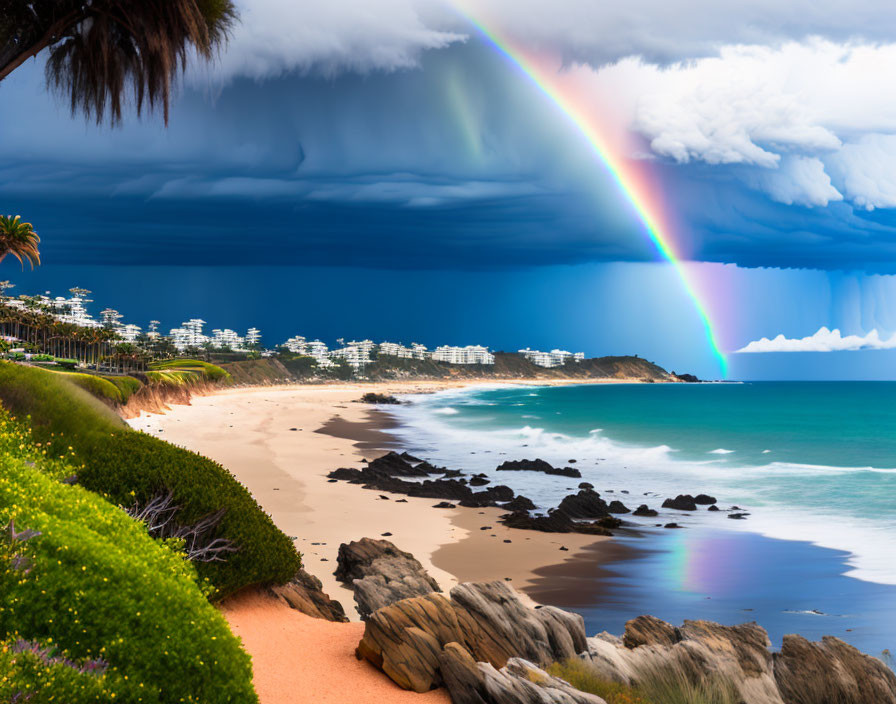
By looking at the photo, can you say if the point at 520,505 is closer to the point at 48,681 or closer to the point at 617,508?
the point at 617,508

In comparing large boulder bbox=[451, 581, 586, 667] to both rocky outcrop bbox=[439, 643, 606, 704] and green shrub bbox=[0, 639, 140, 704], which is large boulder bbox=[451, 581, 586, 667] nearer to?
rocky outcrop bbox=[439, 643, 606, 704]

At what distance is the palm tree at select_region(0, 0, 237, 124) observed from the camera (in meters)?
11.7

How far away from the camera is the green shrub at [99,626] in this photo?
5.13m

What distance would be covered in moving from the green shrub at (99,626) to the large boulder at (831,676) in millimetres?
6469

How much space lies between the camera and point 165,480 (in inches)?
344

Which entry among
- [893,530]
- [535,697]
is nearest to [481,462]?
[893,530]

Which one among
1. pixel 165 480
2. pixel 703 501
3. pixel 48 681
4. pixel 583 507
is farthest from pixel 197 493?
pixel 703 501

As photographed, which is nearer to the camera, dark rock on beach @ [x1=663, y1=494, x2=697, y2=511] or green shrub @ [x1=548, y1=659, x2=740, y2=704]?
green shrub @ [x1=548, y1=659, x2=740, y2=704]

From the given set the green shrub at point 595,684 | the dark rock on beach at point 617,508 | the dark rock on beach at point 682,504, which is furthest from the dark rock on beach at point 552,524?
the green shrub at point 595,684

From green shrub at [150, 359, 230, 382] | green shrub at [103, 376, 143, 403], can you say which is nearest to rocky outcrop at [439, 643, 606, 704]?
green shrub at [103, 376, 143, 403]

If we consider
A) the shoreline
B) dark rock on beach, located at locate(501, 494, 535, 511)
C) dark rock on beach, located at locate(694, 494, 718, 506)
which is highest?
the shoreline

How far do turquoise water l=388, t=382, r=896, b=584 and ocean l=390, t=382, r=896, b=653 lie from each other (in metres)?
0.10

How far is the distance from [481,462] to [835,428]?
5035cm

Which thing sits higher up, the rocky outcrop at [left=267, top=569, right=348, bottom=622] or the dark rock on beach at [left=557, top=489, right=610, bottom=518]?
the rocky outcrop at [left=267, top=569, right=348, bottom=622]
